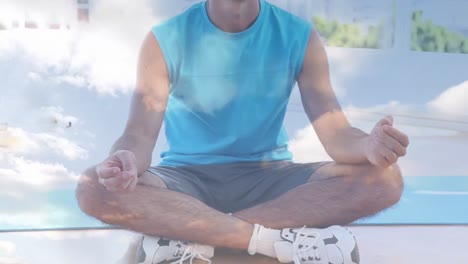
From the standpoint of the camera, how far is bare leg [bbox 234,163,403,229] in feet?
7.40

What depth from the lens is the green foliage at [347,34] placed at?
2223 mm

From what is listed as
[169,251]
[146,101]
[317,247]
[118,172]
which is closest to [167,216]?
[169,251]

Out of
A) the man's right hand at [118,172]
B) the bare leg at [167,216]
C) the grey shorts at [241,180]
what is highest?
the man's right hand at [118,172]

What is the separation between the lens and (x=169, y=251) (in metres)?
2.20

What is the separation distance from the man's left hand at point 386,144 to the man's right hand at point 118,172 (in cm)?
69

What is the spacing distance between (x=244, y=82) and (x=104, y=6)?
18.1 inches

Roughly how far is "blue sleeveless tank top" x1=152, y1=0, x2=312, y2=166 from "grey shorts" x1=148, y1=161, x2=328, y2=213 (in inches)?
1.1

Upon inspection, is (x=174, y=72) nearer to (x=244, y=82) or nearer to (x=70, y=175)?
(x=244, y=82)

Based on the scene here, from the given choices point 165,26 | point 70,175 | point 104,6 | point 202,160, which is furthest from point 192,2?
point 70,175

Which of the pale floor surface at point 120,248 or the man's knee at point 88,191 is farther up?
the man's knee at point 88,191

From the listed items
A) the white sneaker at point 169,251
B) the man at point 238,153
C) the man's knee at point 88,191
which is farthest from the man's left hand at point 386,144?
the man's knee at point 88,191

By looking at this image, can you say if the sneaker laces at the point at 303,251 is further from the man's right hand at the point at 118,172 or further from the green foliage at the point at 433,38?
the green foliage at the point at 433,38

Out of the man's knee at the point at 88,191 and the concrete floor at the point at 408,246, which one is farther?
the concrete floor at the point at 408,246

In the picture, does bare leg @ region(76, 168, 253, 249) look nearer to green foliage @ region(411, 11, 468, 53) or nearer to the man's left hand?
the man's left hand
